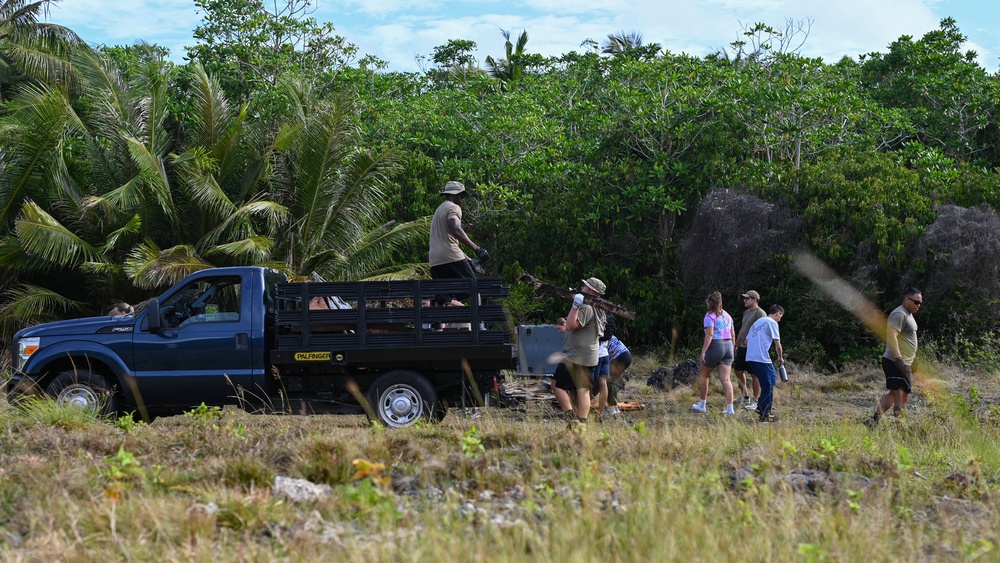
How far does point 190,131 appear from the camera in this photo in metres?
20.7

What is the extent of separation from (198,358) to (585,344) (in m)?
3.98

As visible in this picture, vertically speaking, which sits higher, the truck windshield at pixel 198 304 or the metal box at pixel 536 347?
the truck windshield at pixel 198 304

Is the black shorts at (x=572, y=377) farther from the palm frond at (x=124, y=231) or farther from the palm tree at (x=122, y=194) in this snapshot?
the palm frond at (x=124, y=231)

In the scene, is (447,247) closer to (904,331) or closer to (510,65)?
(904,331)

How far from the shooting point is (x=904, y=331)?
11188 mm

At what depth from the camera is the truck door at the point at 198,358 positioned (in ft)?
34.6

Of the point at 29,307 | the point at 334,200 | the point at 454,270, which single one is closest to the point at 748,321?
the point at 454,270

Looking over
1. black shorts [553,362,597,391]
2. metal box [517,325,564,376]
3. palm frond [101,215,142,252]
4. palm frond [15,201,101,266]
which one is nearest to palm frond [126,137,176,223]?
palm frond [101,215,142,252]

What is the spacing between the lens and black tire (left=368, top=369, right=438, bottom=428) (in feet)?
34.8

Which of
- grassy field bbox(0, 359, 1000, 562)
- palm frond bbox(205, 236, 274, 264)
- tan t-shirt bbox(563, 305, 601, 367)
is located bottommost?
grassy field bbox(0, 359, 1000, 562)

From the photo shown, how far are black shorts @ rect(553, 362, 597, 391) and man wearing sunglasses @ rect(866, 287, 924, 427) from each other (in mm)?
3362

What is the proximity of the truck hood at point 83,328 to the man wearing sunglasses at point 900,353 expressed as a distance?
8.07m

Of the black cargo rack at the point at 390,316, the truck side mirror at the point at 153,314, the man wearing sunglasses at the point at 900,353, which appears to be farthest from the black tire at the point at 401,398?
the man wearing sunglasses at the point at 900,353

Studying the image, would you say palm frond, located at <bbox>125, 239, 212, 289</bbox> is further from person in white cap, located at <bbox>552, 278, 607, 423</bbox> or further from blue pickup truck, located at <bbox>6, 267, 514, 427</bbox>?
person in white cap, located at <bbox>552, 278, 607, 423</bbox>
